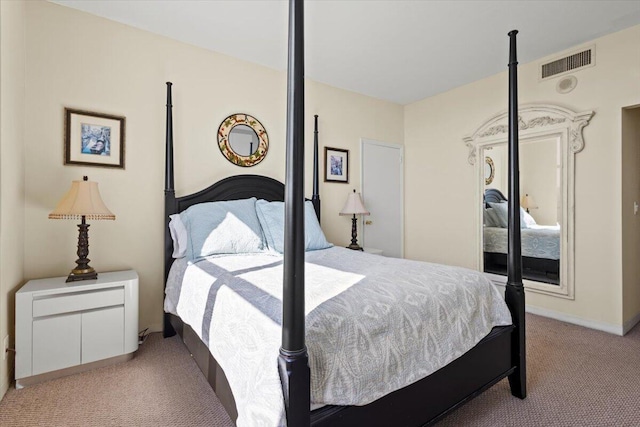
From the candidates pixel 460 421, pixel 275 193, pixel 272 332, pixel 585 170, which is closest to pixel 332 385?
pixel 272 332

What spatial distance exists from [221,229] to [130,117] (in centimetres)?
123

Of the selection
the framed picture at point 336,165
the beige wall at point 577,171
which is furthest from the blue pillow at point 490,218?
the framed picture at point 336,165

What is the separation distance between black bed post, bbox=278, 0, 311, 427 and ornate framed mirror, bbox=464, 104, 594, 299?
122 inches

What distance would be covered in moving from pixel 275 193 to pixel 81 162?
1.63 meters

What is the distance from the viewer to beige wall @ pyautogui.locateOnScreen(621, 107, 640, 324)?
2777mm

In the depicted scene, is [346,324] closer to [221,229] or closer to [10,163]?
[221,229]

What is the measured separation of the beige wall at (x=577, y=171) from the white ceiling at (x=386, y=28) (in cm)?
29

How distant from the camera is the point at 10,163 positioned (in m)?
1.94

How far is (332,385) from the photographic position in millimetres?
1103

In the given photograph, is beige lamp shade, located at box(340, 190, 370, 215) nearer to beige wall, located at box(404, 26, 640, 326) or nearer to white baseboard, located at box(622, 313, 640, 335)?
beige wall, located at box(404, 26, 640, 326)

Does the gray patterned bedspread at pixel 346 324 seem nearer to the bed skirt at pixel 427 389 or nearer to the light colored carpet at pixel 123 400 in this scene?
the bed skirt at pixel 427 389

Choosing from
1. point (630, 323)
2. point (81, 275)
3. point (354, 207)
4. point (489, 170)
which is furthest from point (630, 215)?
point (81, 275)

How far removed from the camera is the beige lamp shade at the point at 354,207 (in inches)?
147

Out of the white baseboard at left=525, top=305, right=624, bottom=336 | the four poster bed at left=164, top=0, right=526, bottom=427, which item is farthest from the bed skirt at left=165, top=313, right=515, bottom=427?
the white baseboard at left=525, top=305, right=624, bottom=336
